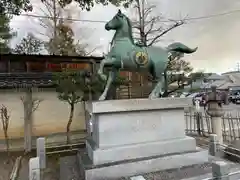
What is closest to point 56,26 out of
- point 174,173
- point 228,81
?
point 174,173

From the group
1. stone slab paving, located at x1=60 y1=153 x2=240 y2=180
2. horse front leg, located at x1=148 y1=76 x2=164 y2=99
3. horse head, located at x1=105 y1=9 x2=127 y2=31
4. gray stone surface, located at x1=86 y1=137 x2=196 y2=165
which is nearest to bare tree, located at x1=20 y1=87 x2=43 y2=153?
stone slab paving, located at x1=60 y1=153 x2=240 y2=180

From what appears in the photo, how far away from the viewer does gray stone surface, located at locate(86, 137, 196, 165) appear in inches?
135

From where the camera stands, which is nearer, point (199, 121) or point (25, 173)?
point (25, 173)

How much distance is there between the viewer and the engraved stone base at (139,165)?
10.8 ft

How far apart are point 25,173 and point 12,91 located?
3.53m

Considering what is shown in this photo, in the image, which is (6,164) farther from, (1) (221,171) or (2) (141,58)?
(1) (221,171)

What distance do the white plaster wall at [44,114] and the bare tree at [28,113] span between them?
20cm

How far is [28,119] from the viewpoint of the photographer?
→ 727 centimetres

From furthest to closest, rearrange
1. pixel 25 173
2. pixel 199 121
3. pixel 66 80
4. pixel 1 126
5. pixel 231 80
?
pixel 231 80 → pixel 199 121 → pixel 1 126 → pixel 66 80 → pixel 25 173

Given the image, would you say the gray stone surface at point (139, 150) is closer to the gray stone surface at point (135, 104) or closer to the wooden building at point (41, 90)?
the gray stone surface at point (135, 104)

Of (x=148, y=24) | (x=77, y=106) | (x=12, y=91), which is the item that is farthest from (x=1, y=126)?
(x=148, y=24)

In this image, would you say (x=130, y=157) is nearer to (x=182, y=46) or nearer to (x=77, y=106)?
(x=182, y=46)

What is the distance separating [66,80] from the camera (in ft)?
20.1


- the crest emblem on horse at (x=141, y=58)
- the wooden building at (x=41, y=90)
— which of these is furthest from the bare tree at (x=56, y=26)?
the crest emblem on horse at (x=141, y=58)
